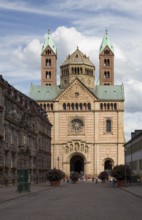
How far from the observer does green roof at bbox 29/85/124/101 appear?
135 m

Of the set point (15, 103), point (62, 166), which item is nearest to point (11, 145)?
point (15, 103)

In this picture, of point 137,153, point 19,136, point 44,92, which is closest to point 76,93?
point 44,92

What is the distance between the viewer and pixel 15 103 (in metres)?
75.5

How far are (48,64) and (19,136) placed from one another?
2721 inches

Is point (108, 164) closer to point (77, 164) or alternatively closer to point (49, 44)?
point (77, 164)

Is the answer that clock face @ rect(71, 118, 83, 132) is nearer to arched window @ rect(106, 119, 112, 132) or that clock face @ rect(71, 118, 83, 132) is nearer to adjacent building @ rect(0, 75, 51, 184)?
arched window @ rect(106, 119, 112, 132)

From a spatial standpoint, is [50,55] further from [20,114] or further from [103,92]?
[20,114]

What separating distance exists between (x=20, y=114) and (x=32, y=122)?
463 inches

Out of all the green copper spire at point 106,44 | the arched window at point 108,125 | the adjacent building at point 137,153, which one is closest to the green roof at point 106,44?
the green copper spire at point 106,44

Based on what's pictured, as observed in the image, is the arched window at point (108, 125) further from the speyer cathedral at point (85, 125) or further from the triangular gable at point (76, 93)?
the triangular gable at point (76, 93)

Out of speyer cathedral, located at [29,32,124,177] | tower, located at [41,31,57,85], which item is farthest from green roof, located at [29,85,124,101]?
tower, located at [41,31,57,85]

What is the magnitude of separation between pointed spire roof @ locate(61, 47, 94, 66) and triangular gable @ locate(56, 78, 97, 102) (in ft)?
38.2

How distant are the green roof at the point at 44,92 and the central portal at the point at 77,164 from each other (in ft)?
54.8

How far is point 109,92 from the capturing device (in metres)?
137
